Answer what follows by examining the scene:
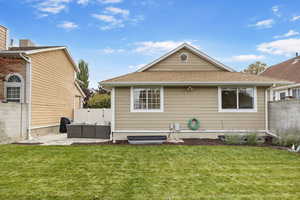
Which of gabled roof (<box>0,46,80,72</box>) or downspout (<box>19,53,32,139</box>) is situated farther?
downspout (<box>19,53,32,139</box>)

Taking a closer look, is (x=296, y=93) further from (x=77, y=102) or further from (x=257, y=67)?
(x=257, y=67)

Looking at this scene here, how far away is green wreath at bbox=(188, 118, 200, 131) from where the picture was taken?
9.48 m

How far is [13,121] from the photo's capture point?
906 centimetres

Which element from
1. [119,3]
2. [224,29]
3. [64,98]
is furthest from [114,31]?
[224,29]

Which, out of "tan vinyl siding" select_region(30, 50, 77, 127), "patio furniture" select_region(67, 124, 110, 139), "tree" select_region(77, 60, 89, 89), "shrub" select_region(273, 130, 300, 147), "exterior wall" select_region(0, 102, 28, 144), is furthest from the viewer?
"tree" select_region(77, 60, 89, 89)

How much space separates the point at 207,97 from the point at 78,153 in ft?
20.8

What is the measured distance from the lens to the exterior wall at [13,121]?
336 inches

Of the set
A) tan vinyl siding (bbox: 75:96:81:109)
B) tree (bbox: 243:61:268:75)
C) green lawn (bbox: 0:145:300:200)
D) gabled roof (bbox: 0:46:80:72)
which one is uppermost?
tree (bbox: 243:61:268:75)

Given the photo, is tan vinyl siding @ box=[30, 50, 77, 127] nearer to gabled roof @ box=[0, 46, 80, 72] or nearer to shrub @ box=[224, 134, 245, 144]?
gabled roof @ box=[0, 46, 80, 72]

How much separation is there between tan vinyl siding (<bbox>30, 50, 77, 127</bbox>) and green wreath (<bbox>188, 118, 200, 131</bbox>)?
8.19m

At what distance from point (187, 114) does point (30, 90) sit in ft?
26.8

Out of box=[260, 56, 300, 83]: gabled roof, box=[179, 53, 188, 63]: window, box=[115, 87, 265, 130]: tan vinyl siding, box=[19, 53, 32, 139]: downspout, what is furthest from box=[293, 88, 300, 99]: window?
box=[19, 53, 32, 139]: downspout

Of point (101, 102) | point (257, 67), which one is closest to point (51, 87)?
point (101, 102)

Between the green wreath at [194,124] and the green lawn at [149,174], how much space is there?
92.5 inches
